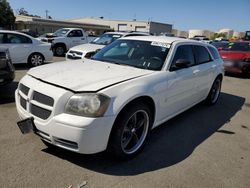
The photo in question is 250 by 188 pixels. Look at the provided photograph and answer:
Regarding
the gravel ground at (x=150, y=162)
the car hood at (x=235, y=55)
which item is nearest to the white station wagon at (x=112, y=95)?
the gravel ground at (x=150, y=162)

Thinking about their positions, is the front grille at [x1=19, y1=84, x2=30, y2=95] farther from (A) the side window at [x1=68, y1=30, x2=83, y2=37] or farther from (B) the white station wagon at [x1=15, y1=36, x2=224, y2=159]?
(A) the side window at [x1=68, y1=30, x2=83, y2=37]

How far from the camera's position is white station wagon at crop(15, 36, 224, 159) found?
9.74ft

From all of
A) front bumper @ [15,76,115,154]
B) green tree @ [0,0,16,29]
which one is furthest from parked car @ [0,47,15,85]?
green tree @ [0,0,16,29]

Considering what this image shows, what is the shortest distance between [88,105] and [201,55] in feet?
11.4

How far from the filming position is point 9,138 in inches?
155

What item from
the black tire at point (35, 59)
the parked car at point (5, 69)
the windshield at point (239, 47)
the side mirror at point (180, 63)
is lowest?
the black tire at point (35, 59)

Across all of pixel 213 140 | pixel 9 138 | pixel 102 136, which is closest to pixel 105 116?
pixel 102 136

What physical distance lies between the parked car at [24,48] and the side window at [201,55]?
280 inches

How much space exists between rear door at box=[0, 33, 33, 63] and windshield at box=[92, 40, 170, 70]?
19.8 feet

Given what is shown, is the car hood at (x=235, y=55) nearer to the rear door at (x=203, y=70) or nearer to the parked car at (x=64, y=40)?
the rear door at (x=203, y=70)

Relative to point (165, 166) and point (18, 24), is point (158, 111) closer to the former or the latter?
point (165, 166)

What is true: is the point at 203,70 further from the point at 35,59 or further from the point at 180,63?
the point at 35,59

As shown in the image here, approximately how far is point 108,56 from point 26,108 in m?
1.97

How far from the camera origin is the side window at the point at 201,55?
17.5 ft
